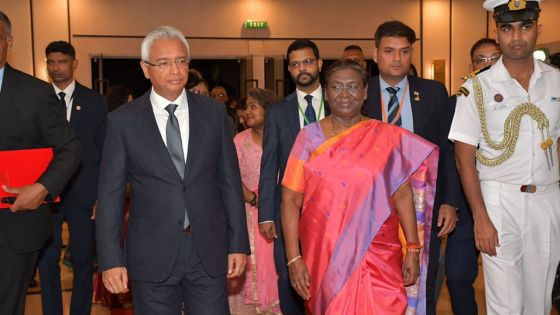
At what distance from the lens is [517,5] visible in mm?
3084

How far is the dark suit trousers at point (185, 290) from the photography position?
2.82 meters

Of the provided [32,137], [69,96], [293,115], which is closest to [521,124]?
[293,115]

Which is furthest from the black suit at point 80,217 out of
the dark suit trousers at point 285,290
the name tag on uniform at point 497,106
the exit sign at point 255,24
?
the exit sign at point 255,24

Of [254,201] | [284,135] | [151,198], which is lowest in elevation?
[254,201]

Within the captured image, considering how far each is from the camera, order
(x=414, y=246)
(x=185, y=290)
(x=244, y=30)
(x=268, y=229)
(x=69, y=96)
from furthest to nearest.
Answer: (x=244, y=30) < (x=69, y=96) < (x=268, y=229) < (x=414, y=246) < (x=185, y=290)

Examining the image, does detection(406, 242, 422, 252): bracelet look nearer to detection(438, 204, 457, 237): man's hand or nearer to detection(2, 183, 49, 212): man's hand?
detection(438, 204, 457, 237): man's hand

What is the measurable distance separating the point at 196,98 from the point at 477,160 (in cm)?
135

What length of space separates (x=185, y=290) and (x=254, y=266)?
7.48 ft

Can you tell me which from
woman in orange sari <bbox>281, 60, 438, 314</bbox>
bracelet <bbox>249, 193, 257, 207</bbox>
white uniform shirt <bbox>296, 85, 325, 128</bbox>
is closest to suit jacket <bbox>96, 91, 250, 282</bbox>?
woman in orange sari <bbox>281, 60, 438, 314</bbox>

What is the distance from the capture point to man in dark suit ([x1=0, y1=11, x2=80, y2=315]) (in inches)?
113

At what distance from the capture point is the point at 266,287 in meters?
5.07

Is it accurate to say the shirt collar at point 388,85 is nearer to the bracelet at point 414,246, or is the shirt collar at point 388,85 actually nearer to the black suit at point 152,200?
the bracelet at point 414,246

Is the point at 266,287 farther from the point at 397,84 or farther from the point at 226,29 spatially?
the point at 226,29

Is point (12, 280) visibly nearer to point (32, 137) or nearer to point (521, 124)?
point (32, 137)
